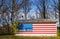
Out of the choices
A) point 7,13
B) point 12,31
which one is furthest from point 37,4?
point 12,31

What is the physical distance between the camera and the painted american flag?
19.5 metres

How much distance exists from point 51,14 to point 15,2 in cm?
732

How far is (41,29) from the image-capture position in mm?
19719

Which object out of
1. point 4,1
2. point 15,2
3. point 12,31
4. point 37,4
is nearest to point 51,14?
point 37,4

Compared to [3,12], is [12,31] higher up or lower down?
lower down

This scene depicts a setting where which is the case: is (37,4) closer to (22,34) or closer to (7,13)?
(7,13)

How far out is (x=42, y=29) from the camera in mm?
19703

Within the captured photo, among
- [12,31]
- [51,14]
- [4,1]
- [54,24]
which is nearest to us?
[54,24]

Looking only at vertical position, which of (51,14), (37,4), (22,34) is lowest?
(22,34)

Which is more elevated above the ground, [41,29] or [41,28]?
[41,28]

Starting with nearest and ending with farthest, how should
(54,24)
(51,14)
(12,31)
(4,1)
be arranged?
(54,24) < (12,31) < (4,1) < (51,14)

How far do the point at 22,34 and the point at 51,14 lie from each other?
12.5m

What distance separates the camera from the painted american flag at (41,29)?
19500 millimetres

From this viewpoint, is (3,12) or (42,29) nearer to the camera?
(42,29)
